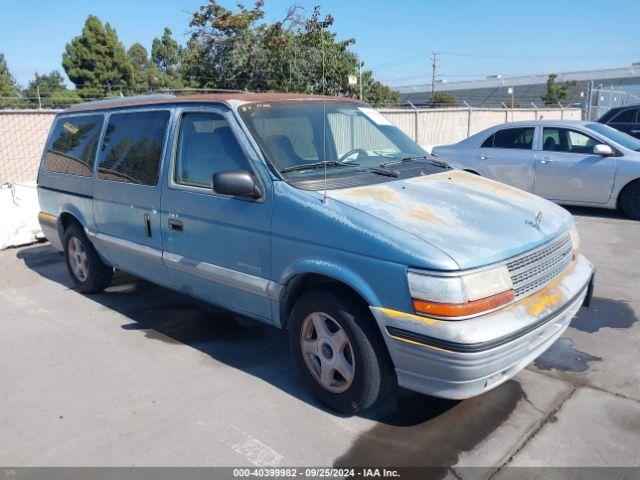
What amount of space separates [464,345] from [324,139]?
1.87 metres

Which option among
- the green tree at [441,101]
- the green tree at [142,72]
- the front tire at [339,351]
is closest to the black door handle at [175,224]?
the front tire at [339,351]

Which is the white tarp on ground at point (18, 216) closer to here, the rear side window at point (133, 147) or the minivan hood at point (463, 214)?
the rear side window at point (133, 147)

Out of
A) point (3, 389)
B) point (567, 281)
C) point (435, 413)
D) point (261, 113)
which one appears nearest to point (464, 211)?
point (567, 281)

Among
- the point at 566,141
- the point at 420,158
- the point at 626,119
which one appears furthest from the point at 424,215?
the point at 626,119

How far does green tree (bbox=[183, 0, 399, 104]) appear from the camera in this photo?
15625mm

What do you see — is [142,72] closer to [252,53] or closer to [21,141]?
[252,53]

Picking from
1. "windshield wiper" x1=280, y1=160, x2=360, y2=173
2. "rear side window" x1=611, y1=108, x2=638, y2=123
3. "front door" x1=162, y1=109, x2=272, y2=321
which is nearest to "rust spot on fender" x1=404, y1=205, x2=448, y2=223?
"windshield wiper" x1=280, y1=160, x2=360, y2=173

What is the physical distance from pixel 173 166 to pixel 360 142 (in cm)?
148

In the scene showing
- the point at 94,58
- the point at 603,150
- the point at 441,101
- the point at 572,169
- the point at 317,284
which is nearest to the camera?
the point at 317,284

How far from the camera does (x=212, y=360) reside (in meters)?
4.23

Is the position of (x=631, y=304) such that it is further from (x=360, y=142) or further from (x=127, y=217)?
(x=127, y=217)

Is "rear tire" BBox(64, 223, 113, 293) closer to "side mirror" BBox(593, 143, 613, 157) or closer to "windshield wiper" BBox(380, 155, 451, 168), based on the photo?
"windshield wiper" BBox(380, 155, 451, 168)

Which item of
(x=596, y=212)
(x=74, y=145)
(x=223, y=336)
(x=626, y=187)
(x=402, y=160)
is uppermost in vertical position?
(x=74, y=145)

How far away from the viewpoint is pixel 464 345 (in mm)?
2707
